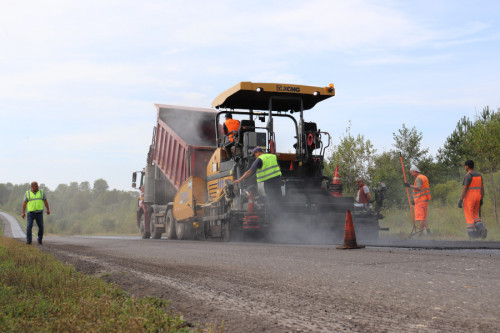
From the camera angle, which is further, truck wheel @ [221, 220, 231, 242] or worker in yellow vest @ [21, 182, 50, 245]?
worker in yellow vest @ [21, 182, 50, 245]

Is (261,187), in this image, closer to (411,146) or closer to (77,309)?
(77,309)

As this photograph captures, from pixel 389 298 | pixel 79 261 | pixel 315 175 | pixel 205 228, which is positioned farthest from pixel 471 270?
pixel 205 228

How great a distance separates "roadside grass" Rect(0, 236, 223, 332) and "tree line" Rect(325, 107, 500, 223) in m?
12.2

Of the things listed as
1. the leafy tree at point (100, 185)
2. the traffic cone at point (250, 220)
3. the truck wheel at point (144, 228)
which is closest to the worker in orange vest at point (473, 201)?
the traffic cone at point (250, 220)

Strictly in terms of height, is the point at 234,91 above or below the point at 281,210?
above

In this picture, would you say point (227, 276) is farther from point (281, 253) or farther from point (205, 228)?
point (205, 228)

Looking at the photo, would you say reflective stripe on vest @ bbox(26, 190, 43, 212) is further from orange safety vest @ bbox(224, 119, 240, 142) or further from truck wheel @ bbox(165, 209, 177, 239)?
orange safety vest @ bbox(224, 119, 240, 142)

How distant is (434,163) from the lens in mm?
33250

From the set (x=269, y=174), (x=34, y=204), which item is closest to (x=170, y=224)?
(x=34, y=204)

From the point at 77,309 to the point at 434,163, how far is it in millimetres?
33088

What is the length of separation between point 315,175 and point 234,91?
7.77 feet

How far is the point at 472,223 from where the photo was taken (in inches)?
371

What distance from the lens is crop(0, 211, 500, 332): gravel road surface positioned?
104 inches

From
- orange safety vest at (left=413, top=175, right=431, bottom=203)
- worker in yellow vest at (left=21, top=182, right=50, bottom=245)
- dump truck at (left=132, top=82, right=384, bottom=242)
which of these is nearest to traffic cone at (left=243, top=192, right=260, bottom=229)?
dump truck at (left=132, top=82, right=384, bottom=242)
